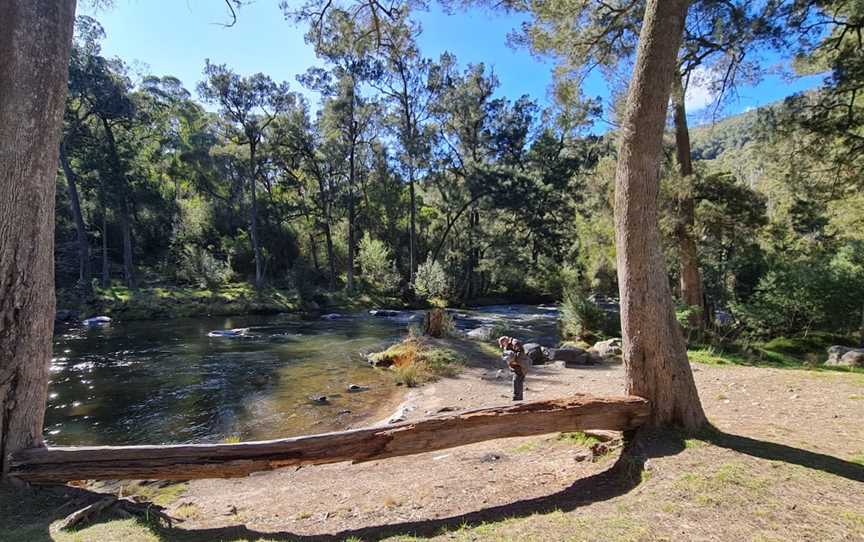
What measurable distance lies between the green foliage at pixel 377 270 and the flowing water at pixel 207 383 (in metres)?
11.8

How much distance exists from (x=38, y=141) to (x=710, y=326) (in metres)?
13.8

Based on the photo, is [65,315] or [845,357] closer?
[845,357]

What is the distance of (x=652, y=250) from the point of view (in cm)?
409

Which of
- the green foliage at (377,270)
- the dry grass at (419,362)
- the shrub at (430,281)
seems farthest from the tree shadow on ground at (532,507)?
the green foliage at (377,270)

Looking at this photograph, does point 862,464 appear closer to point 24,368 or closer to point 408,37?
point 24,368

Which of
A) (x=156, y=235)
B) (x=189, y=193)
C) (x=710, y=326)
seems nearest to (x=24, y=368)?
(x=710, y=326)

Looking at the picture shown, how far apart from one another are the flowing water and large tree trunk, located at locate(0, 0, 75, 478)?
3.39m

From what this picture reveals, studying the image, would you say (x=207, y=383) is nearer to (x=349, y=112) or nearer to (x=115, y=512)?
(x=115, y=512)

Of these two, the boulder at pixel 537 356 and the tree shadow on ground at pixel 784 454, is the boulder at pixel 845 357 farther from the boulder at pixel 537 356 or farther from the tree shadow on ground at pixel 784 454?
the tree shadow on ground at pixel 784 454

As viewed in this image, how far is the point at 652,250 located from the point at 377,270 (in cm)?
2655

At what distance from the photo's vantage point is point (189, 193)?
43688mm

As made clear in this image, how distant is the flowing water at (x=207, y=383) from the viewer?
708 centimetres

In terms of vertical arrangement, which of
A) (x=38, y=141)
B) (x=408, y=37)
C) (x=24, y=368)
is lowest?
(x=24, y=368)

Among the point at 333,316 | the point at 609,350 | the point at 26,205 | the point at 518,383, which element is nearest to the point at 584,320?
the point at 609,350
